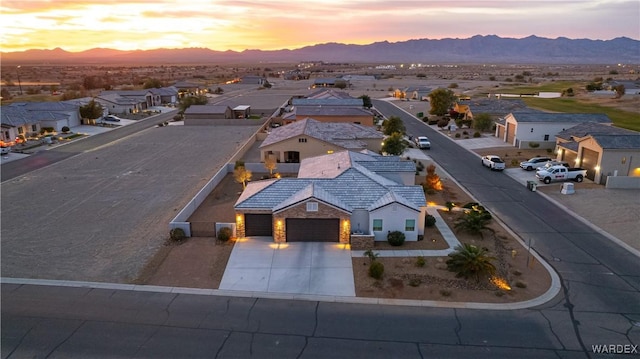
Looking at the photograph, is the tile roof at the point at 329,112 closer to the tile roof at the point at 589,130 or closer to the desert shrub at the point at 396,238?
the tile roof at the point at 589,130

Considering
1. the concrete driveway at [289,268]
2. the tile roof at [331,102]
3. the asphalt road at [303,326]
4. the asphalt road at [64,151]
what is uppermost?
the tile roof at [331,102]

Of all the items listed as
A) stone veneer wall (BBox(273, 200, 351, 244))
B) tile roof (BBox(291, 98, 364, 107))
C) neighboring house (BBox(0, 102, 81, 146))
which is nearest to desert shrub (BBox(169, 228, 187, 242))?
stone veneer wall (BBox(273, 200, 351, 244))

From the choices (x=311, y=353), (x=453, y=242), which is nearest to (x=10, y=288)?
(x=311, y=353)

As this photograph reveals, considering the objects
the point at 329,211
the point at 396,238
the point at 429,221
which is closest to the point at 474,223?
the point at 429,221

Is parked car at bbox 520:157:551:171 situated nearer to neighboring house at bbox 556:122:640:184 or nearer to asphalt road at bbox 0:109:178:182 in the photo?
neighboring house at bbox 556:122:640:184

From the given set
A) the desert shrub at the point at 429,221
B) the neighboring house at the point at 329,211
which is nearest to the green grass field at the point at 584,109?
the desert shrub at the point at 429,221

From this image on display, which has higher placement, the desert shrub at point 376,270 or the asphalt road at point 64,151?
the asphalt road at point 64,151

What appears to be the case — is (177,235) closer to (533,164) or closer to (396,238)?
(396,238)
